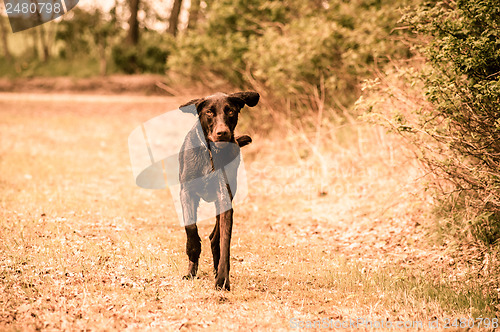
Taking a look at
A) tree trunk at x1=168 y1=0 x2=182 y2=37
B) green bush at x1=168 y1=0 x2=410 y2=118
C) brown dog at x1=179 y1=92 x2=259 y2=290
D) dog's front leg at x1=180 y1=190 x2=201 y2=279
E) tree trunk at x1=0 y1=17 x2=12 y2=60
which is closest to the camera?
brown dog at x1=179 y1=92 x2=259 y2=290

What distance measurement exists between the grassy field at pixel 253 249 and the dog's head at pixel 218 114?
5.50ft

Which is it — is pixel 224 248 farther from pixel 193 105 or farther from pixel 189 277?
pixel 193 105

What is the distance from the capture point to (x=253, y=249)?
24.0ft

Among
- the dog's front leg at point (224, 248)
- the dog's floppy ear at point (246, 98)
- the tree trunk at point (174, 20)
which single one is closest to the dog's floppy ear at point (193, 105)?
the dog's floppy ear at point (246, 98)

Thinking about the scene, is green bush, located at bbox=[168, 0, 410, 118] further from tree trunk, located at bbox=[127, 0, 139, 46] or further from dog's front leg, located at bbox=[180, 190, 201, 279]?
tree trunk, located at bbox=[127, 0, 139, 46]

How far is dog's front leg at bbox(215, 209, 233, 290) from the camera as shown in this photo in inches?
209

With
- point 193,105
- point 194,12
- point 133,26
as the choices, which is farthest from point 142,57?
point 193,105

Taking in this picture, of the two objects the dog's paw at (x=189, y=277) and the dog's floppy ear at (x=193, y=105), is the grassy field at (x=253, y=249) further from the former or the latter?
the dog's floppy ear at (x=193, y=105)

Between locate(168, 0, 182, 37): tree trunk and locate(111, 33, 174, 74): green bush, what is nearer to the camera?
locate(168, 0, 182, 37): tree trunk

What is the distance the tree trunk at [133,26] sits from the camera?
2903cm

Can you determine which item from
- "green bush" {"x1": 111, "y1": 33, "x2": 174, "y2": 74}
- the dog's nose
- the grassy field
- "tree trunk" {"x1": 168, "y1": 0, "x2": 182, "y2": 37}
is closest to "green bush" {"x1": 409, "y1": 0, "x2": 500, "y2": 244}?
the grassy field

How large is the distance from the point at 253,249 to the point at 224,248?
6.84ft

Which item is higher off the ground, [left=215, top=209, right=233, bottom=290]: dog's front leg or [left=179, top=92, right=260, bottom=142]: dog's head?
[left=179, top=92, right=260, bottom=142]: dog's head

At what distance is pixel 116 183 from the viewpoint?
37.3 feet
